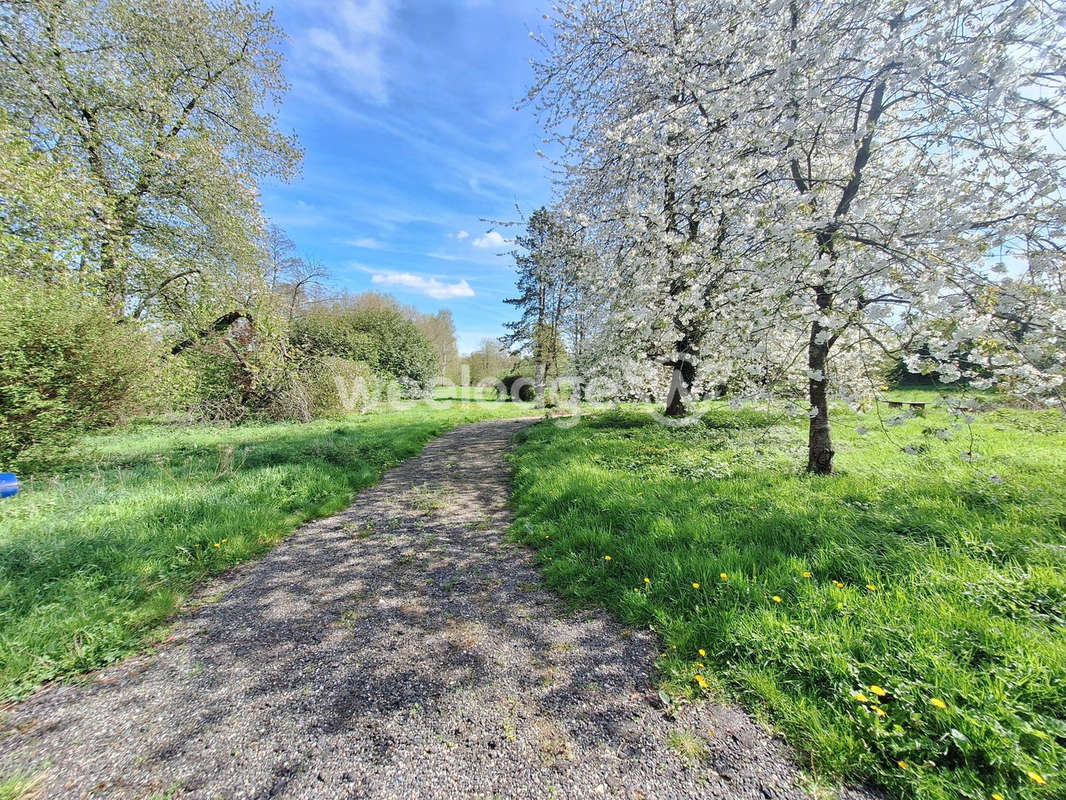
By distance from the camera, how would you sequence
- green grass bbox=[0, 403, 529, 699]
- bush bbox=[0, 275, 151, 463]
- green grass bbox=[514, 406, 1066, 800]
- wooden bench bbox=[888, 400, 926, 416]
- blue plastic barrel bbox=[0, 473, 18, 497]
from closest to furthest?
green grass bbox=[514, 406, 1066, 800] < green grass bbox=[0, 403, 529, 699] < wooden bench bbox=[888, 400, 926, 416] < blue plastic barrel bbox=[0, 473, 18, 497] < bush bbox=[0, 275, 151, 463]

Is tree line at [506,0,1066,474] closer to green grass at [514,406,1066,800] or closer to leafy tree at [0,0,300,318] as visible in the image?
green grass at [514,406,1066,800]

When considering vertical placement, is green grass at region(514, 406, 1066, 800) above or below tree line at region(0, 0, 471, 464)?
below

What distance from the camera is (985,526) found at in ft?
10.5

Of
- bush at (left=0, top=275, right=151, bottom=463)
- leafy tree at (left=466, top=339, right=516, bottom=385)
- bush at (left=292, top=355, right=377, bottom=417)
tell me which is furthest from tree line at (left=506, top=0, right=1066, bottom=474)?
leafy tree at (left=466, top=339, right=516, bottom=385)

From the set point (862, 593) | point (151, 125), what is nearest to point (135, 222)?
point (151, 125)

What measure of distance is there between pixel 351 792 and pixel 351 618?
1.44 metres

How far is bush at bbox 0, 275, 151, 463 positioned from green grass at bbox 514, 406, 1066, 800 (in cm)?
792

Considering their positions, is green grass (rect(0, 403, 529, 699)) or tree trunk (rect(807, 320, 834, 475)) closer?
green grass (rect(0, 403, 529, 699))

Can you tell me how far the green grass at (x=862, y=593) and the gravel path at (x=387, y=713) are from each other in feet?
1.14

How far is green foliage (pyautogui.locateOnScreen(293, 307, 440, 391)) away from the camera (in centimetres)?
2269

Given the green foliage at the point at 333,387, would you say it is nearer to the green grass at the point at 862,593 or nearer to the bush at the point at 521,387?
the bush at the point at 521,387

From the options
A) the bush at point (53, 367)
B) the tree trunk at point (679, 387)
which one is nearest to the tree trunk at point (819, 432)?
the tree trunk at point (679, 387)

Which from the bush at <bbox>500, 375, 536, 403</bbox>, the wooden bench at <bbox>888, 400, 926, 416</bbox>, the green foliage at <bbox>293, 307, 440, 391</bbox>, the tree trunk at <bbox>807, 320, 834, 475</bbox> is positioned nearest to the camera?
the wooden bench at <bbox>888, 400, 926, 416</bbox>

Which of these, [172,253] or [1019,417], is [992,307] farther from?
[172,253]
